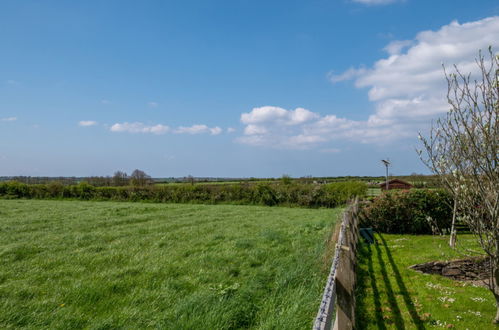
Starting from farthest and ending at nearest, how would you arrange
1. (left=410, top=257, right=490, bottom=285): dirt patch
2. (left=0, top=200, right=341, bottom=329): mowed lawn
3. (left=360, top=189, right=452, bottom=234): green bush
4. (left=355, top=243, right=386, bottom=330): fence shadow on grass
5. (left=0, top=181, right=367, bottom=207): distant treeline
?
(left=0, top=181, right=367, bottom=207): distant treeline → (left=360, top=189, right=452, bottom=234): green bush → (left=410, top=257, right=490, bottom=285): dirt patch → (left=355, top=243, right=386, bottom=330): fence shadow on grass → (left=0, top=200, right=341, bottom=329): mowed lawn

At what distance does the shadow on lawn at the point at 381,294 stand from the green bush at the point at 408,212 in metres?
4.82

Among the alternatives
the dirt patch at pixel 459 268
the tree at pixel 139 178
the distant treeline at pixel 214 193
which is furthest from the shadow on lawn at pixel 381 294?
the tree at pixel 139 178

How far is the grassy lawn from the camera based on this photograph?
4.68 meters

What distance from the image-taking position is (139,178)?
128ft

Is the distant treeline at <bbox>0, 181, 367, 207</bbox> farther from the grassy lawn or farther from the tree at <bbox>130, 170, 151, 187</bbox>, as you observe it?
the grassy lawn

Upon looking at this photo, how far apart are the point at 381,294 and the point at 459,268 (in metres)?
2.59

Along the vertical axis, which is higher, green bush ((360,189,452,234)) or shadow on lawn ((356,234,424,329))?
green bush ((360,189,452,234))

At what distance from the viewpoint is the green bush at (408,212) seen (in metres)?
12.9

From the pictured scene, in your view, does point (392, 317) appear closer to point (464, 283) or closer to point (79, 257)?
point (464, 283)

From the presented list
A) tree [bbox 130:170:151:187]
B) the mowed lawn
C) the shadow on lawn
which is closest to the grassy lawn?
the shadow on lawn

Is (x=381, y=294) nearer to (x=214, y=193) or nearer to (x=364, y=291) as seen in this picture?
(x=364, y=291)

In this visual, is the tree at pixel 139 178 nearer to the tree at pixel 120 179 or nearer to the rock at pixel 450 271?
the tree at pixel 120 179

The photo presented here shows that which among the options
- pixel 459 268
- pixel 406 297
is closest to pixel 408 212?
pixel 459 268

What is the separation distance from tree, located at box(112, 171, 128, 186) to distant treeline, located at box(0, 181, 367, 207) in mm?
6237
